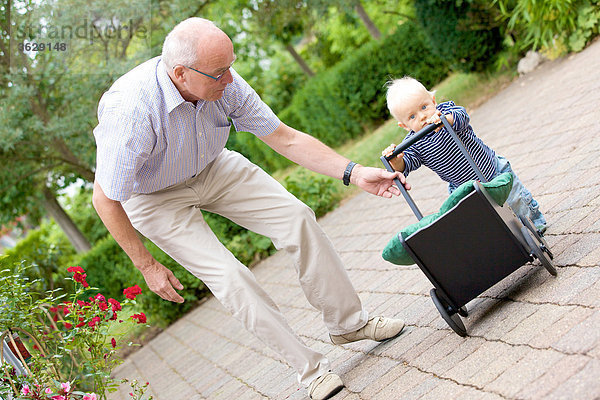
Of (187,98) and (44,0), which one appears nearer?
(187,98)

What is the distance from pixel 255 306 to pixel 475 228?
1085mm

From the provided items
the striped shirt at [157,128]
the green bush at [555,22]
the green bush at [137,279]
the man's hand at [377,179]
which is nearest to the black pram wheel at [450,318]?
the man's hand at [377,179]

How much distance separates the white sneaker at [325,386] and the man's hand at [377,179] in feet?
3.09

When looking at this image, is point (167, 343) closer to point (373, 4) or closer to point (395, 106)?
point (395, 106)

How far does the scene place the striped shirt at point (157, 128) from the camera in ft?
10.4

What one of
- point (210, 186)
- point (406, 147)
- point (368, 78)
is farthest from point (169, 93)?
point (368, 78)

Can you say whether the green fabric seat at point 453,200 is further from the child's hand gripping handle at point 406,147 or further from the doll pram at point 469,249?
the child's hand gripping handle at point 406,147

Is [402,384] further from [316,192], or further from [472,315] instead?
[316,192]

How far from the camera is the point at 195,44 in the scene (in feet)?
10.2

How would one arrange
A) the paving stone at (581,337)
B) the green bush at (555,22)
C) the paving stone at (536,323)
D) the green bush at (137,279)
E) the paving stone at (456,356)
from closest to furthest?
the paving stone at (581,337)
the paving stone at (536,323)
the paving stone at (456,356)
the green bush at (137,279)
the green bush at (555,22)

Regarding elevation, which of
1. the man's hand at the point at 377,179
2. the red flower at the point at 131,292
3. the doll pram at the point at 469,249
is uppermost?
the red flower at the point at 131,292

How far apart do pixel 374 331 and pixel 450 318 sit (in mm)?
579

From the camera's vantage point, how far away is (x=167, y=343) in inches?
288

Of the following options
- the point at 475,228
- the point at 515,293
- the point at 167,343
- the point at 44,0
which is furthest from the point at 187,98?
the point at 44,0
